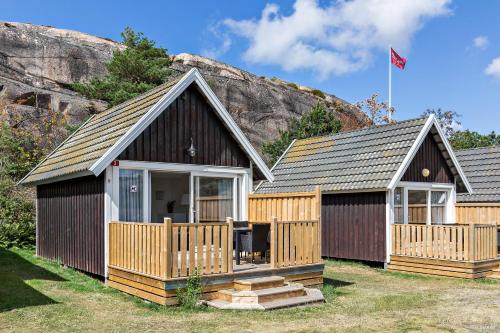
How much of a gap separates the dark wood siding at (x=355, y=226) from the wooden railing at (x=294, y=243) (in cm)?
499

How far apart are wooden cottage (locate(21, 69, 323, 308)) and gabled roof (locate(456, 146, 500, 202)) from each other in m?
10.6

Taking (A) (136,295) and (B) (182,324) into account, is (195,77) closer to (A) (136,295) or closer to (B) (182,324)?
(A) (136,295)

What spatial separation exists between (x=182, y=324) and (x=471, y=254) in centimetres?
926

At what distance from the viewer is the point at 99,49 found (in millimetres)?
40969

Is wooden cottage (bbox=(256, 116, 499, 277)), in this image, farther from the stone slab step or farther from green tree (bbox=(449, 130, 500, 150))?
green tree (bbox=(449, 130, 500, 150))

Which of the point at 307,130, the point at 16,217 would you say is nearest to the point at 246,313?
the point at 16,217

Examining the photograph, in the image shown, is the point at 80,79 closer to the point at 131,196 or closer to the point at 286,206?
the point at 131,196

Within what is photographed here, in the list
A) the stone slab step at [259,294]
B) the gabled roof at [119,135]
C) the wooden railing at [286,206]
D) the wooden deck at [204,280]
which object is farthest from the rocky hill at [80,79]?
the stone slab step at [259,294]

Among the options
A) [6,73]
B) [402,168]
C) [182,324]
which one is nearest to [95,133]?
[182,324]

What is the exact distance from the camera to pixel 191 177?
13.4 meters

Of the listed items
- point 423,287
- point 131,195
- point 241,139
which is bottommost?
point 423,287

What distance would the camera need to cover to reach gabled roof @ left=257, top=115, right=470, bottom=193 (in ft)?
54.7

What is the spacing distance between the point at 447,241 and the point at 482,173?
8.07 meters

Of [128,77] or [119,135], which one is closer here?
[119,135]
